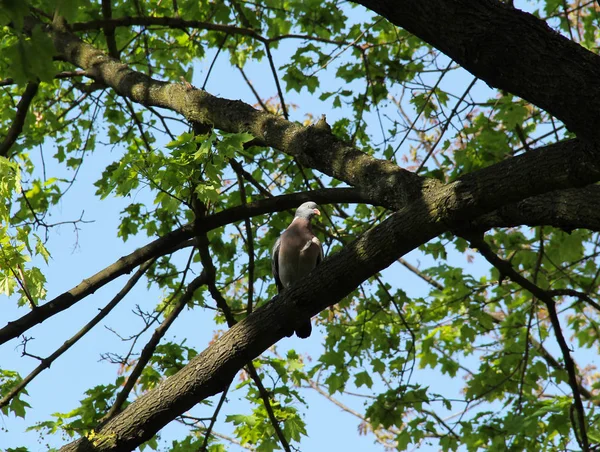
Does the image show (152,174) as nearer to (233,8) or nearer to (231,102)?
(231,102)

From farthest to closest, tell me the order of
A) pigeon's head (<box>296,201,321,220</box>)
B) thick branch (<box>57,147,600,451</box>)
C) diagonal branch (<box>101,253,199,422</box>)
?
pigeon's head (<box>296,201,321,220</box>) → diagonal branch (<box>101,253,199,422</box>) → thick branch (<box>57,147,600,451</box>)

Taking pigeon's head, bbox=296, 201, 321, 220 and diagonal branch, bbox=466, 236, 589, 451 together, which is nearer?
diagonal branch, bbox=466, 236, 589, 451

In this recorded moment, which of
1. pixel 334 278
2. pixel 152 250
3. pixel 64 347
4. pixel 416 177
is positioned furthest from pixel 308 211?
pixel 334 278

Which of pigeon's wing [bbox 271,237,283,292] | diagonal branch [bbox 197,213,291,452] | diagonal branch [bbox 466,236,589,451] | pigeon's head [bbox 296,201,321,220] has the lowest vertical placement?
diagonal branch [bbox 466,236,589,451]

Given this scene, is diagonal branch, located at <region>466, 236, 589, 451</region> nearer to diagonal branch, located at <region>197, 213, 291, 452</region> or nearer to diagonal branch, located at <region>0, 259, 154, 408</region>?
diagonal branch, located at <region>197, 213, 291, 452</region>

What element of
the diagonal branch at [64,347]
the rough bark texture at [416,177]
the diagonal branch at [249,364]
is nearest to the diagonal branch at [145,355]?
the diagonal branch at [249,364]

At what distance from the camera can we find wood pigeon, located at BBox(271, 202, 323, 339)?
5.24 metres

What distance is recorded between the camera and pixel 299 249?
17.2 feet

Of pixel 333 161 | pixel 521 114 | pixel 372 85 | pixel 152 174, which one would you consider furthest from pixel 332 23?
pixel 152 174

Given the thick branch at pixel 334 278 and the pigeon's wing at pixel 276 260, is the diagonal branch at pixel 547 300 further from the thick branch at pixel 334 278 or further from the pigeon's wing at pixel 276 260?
the pigeon's wing at pixel 276 260

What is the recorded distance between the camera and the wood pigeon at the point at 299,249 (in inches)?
206

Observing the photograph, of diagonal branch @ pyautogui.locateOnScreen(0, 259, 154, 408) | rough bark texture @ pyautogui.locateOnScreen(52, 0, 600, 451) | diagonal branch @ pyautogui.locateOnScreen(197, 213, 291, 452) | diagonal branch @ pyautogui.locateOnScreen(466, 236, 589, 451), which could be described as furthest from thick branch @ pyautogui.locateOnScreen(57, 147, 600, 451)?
diagonal branch @ pyautogui.locateOnScreen(197, 213, 291, 452)

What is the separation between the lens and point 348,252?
324cm

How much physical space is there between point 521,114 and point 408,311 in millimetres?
2148
